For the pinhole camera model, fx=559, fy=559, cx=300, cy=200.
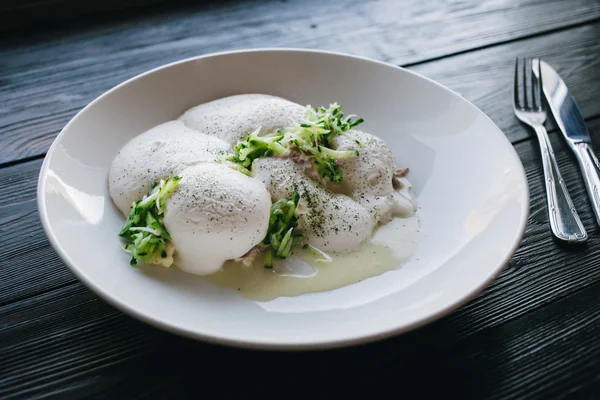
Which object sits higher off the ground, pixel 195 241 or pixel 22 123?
pixel 195 241

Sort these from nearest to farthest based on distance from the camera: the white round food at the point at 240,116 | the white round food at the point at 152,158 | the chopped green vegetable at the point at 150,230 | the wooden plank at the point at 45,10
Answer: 1. the chopped green vegetable at the point at 150,230
2. the white round food at the point at 152,158
3. the white round food at the point at 240,116
4. the wooden plank at the point at 45,10

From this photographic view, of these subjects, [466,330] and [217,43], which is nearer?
[466,330]

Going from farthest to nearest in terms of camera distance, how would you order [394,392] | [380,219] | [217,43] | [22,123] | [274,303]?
[217,43] < [22,123] < [380,219] < [274,303] < [394,392]

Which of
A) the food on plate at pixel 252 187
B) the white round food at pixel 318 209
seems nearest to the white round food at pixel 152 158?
the food on plate at pixel 252 187

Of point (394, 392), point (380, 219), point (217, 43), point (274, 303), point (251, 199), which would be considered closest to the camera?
point (394, 392)

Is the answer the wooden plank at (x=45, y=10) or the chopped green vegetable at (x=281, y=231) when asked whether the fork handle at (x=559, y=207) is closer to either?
the chopped green vegetable at (x=281, y=231)

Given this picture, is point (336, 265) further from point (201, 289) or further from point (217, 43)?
point (217, 43)

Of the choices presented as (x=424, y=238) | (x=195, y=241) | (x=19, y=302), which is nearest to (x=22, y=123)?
(x=19, y=302)

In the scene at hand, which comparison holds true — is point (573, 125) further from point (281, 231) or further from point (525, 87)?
point (281, 231)
